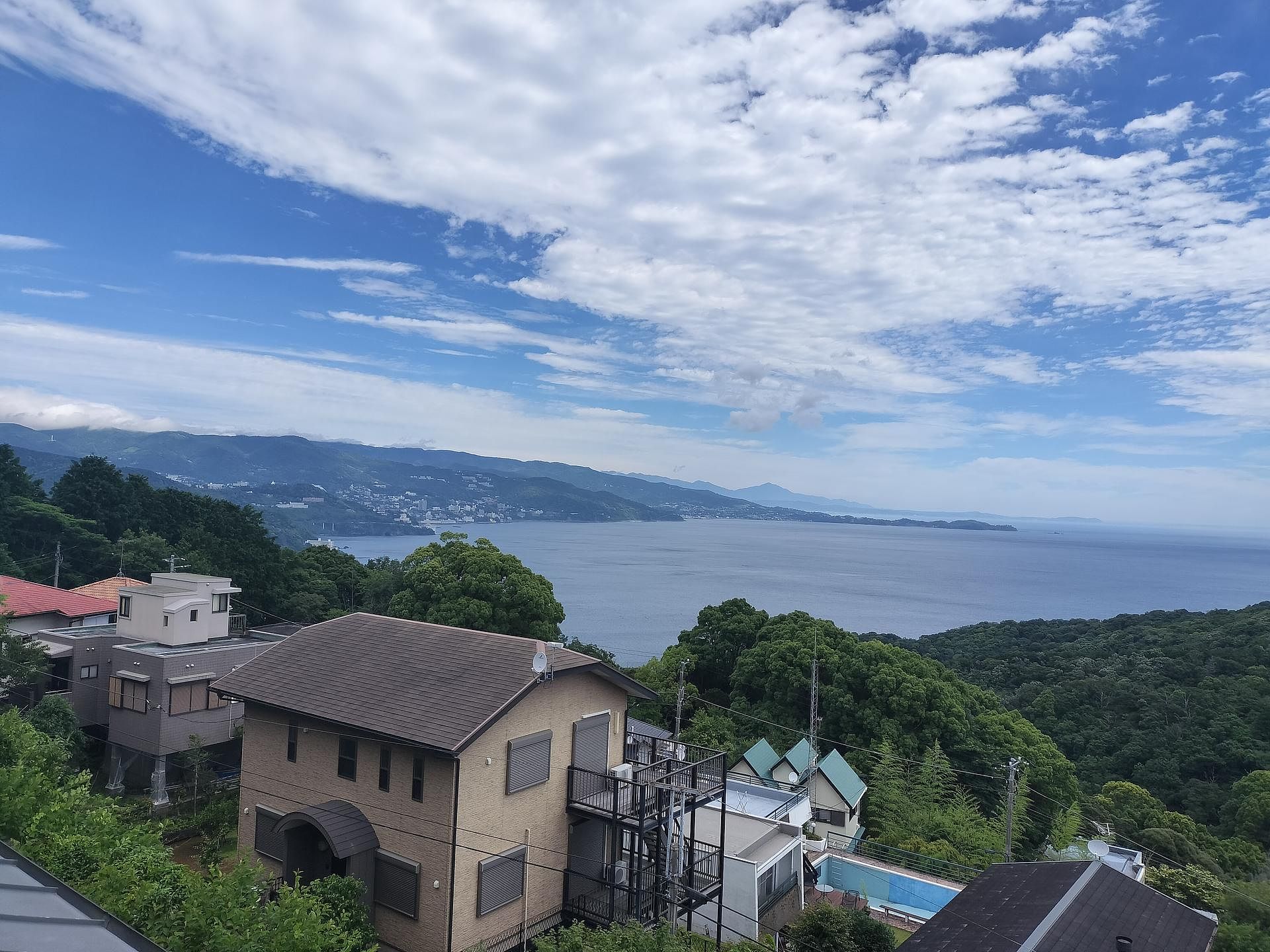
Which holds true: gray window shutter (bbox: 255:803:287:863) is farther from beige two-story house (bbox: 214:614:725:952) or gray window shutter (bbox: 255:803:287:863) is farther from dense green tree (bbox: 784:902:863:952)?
dense green tree (bbox: 784:902:863:952)

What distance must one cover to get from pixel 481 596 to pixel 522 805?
61.2ft

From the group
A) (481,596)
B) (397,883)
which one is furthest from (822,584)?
(397,883)

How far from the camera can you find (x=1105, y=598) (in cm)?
12544

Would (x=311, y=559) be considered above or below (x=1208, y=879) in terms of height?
above

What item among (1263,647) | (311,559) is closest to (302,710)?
(311,559)

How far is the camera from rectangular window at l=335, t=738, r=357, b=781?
12.6 meters

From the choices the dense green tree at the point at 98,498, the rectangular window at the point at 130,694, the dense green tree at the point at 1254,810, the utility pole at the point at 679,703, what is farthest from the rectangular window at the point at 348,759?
the dense green tree at the point at 98,498

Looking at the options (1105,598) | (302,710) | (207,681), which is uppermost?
(302,710)

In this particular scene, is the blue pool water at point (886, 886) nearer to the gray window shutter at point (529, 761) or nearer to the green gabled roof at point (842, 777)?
the green gabled roof at point (842, 777)

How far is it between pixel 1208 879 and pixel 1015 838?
500 centimetres

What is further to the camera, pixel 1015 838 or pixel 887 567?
pixel 887 567

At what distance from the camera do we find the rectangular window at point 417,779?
11.7 m

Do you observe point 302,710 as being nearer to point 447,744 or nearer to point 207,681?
point 447,744

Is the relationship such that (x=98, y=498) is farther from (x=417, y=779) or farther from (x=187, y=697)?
(x=417, y=779)
